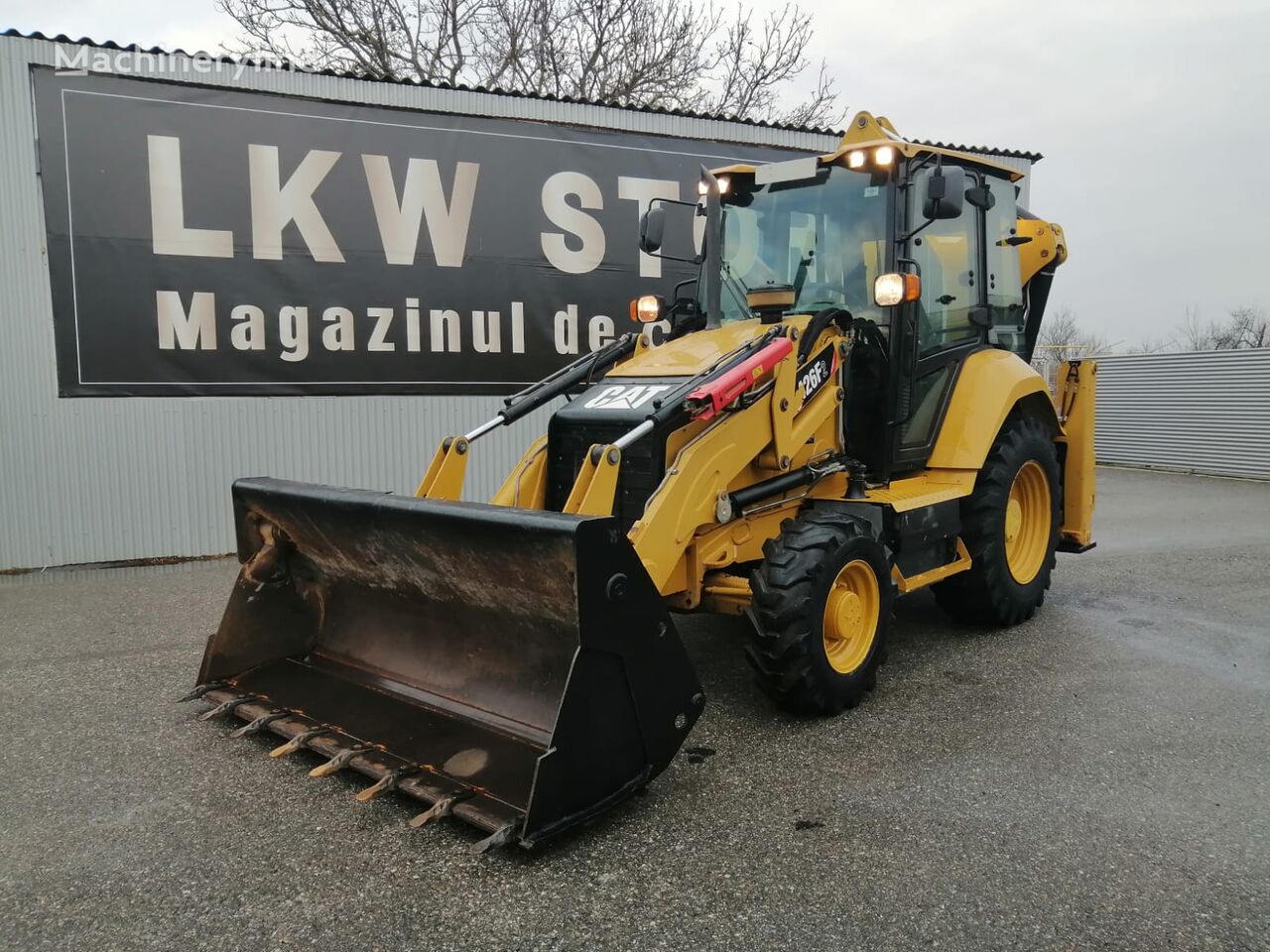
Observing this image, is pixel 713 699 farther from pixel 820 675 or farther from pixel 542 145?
pixel 542 145

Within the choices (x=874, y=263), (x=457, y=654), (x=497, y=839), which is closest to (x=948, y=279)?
(x=874, y=263)

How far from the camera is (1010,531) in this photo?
20.1ft

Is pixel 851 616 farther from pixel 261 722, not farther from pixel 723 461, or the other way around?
pixel 261 722

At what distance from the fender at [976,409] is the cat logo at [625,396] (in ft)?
6.40

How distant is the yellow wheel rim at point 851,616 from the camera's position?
4.27 metres

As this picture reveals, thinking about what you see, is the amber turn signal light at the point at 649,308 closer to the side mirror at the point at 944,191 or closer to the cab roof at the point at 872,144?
the cab roof at the point at 872,144

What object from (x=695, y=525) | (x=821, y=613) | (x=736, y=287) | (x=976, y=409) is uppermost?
(x=736, y=287)

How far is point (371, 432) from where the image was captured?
9117 mm

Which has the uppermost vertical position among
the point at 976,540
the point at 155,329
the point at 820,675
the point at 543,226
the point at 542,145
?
the point at 542,145

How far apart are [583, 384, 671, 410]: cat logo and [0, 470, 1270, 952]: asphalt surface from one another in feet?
5.07

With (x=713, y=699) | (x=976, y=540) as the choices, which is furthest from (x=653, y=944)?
(x=976, y=540)

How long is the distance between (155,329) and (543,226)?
3.81 metres

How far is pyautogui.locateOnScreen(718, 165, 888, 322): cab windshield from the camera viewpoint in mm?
5133

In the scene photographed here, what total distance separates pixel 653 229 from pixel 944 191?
172cm
